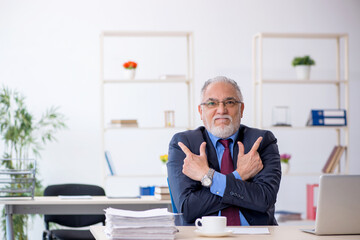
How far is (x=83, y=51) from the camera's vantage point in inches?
230

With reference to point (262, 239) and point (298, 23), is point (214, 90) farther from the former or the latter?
point (298, 23)

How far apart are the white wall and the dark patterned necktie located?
325cm

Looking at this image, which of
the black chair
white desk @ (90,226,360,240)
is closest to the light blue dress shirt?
white desk @ (90,226,360,240)

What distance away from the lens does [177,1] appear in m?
6.00

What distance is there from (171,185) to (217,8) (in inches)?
149

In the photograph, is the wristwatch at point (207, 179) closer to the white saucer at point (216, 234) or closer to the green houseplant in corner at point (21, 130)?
the white saucer at point (216, 234)

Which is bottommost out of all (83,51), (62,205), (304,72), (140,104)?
(62,205)

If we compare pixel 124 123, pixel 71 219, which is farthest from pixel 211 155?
pixel 124 123

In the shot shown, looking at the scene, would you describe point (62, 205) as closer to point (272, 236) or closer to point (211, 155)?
point (211, 155)

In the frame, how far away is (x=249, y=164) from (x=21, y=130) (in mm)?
3314

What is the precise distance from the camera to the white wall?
576 centimetres

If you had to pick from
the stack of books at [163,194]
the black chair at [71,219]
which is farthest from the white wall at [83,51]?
the stack of books at [163,194]

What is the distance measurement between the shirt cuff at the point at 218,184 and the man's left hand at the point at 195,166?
6 centimetres

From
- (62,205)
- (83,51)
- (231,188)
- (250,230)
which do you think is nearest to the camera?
(250,230)
